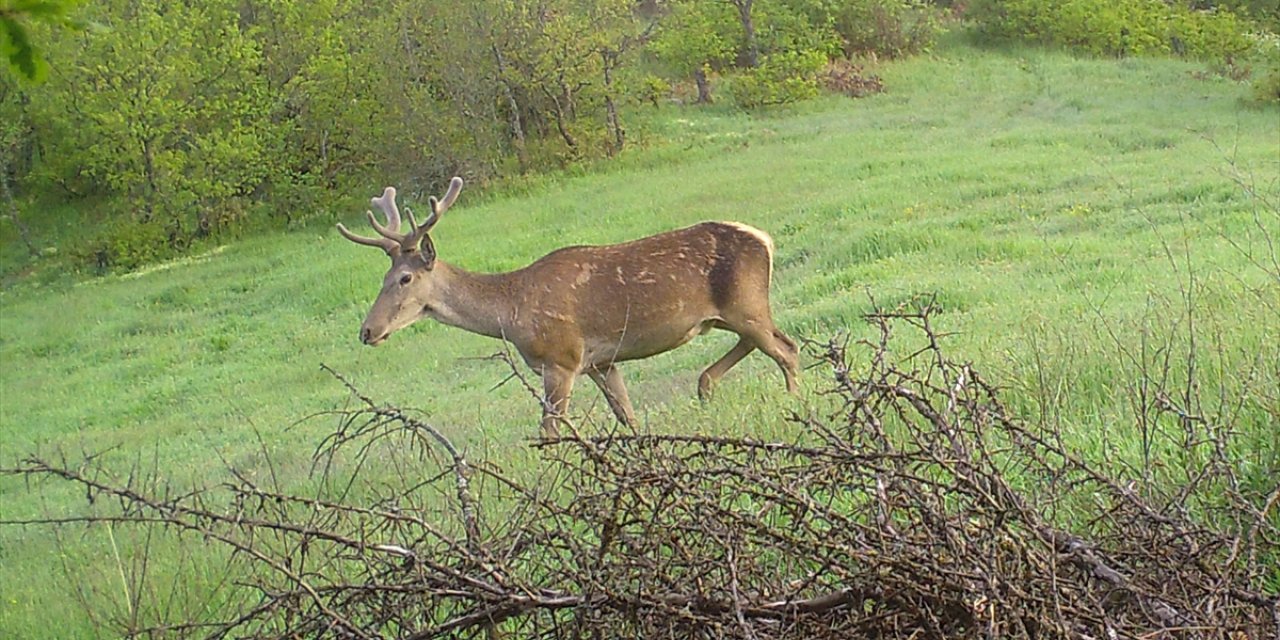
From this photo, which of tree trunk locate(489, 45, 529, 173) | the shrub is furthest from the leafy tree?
tree trunk locate(489, 45, 529, 173)

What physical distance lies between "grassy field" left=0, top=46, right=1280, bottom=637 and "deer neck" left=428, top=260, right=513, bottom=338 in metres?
0.76

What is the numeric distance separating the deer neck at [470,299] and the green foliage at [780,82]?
81.8ft

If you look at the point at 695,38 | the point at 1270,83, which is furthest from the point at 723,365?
the point at 695,38

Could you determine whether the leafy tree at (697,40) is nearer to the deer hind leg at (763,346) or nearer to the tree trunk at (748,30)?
the tree trunk at (748,30)

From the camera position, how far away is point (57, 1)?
101 inches

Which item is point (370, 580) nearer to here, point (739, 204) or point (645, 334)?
point (645, 334)

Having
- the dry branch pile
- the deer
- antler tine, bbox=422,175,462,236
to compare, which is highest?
the dry branch pile

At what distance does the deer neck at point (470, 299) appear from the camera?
9211 mm

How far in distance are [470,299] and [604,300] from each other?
101 cm

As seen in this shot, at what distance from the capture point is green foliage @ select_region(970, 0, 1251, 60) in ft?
121

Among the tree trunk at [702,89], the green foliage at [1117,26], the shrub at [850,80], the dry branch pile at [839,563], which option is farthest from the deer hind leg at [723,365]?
the green foliage at [1117,26]

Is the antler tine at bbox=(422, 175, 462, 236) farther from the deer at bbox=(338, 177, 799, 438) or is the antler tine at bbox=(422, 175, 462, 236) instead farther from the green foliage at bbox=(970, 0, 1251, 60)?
the green foliage at bbox=(970, 0, 1251, 60)

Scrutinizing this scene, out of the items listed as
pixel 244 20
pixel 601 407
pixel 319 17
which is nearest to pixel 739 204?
pixel 601 407

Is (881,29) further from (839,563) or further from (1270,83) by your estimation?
(839,563)
